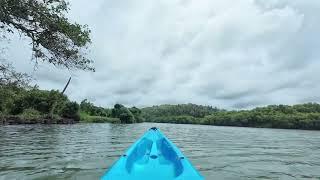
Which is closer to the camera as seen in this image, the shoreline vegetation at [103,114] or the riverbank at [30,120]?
the riverbank at [30,120]

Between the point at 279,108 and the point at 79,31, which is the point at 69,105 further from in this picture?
the point at 79,31

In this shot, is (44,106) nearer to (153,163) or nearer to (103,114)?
(103,114)

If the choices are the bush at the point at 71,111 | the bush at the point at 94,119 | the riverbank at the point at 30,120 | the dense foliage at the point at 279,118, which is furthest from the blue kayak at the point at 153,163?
the dense foliage at the point at 279,118

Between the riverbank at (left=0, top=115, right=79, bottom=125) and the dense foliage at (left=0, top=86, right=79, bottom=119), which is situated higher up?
the dense foliage at (left=0, top=86, right=79, bottom=119)

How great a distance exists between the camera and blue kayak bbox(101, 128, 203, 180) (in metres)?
10.5

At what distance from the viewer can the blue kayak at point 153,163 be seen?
34.4 feet

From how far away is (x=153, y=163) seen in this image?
473 inches

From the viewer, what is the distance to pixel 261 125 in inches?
4668

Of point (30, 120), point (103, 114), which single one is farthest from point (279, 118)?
point (30, 120)

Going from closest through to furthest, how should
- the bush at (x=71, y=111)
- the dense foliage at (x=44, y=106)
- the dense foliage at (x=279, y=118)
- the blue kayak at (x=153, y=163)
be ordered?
1. the blue kayak at (x=153, y=163)
2. the dense foliage at (x=44, y=106)
3. the bush at (x=71, y=111)
4. the dense foliage at (x=279, y=118)

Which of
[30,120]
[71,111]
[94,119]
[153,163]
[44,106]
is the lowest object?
[153,163]

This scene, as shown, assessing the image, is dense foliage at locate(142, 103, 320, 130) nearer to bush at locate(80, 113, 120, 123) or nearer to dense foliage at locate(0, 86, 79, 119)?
bush at locate(80, 113, 120, 123)

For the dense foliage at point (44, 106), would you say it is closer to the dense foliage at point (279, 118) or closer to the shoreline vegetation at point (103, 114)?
the shoreline vegetation at point (103, 114)

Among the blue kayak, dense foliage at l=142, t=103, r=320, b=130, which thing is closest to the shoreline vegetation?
dense foliage at l=142, t=103, r=320, b=130
